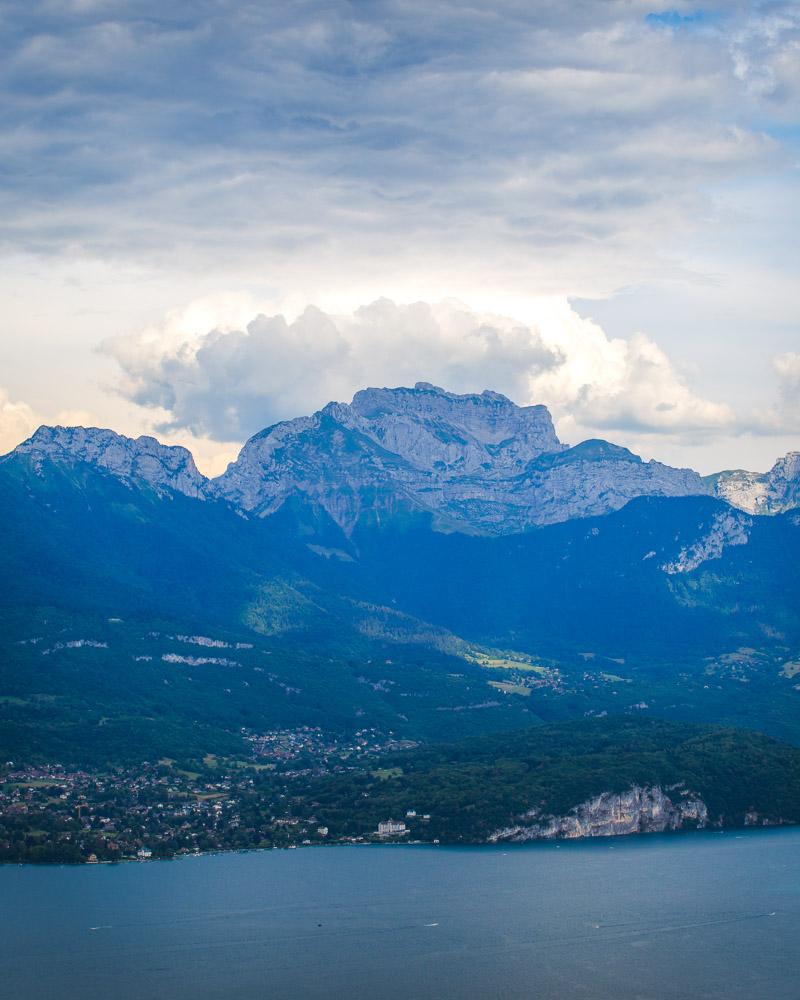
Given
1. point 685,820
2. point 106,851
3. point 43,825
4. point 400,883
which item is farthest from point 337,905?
point 685,820

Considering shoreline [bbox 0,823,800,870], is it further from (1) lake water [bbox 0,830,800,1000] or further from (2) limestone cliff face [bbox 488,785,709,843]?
(1) lake water [bbox 0,830,800,1000]

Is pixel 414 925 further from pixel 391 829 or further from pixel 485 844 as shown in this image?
pixel 391 829

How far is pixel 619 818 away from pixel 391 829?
92.7 feet

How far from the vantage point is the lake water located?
11844cm

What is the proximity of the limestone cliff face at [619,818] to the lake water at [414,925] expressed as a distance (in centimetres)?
763

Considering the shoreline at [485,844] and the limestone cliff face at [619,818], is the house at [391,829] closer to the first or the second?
the shoreline at [485,844]

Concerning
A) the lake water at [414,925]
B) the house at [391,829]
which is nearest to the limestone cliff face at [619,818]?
the lake water at [414,925]

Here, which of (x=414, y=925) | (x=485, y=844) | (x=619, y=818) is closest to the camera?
(x=414, y=925)

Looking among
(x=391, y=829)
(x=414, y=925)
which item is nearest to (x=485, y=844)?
(x=391, y=829)

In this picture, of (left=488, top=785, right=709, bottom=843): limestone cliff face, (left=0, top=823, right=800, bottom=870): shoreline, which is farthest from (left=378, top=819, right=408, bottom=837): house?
(left=488, top=785, right=709, bottom=843): limestone cliff face

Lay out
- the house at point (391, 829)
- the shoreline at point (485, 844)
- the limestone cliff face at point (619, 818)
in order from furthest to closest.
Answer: the limestone cliff face at point (619, 818) → the house at point (391, 829) → the shoreline at point (485, 844)

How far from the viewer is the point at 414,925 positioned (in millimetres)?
137750

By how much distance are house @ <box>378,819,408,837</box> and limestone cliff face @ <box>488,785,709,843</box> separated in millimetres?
10376

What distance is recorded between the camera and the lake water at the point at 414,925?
118m
